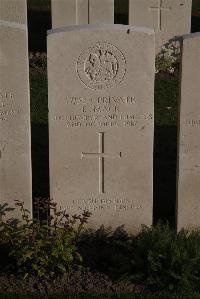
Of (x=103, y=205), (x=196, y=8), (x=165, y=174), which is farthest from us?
(x=196, y=8)

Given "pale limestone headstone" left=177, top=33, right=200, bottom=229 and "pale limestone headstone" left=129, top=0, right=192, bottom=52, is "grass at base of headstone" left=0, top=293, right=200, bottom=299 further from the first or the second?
"pale limestone headstone" left=129, top=0, right=192, bottom=52

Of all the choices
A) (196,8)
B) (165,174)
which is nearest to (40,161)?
(165,174)

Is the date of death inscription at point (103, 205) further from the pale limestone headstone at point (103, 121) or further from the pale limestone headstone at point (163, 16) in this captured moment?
the pale limestone headstone at point (163, 16)

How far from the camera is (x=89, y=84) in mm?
5477

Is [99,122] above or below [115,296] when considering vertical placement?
above

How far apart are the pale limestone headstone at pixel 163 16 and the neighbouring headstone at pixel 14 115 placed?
6.55m

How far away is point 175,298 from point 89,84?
2.12 meters

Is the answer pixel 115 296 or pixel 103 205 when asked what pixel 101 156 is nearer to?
pixel 103 205

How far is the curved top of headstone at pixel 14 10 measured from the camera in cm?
1181

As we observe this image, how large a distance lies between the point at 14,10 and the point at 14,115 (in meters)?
6.96

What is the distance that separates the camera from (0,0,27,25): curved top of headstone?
11.8 meters

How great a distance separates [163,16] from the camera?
39.0ft

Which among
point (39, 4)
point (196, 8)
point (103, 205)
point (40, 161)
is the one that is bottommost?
point (103, 205)

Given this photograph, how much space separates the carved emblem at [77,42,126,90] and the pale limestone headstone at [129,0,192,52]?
21.2ft
